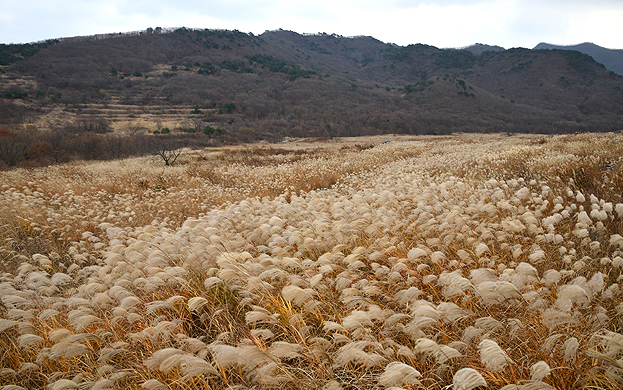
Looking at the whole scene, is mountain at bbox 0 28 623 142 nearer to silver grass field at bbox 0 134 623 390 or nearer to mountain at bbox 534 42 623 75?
silver grass field at bbox 0 134 623 390

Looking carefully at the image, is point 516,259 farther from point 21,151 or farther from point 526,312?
point 21,151

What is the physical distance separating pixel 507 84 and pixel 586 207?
117 metres

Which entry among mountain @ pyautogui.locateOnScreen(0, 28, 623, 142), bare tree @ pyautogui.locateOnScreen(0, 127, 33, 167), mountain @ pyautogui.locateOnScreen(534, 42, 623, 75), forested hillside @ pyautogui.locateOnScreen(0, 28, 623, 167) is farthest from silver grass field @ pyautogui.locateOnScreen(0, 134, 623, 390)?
mountain @ pyautogui.locateOnScreen(534, 42, 623, 75)

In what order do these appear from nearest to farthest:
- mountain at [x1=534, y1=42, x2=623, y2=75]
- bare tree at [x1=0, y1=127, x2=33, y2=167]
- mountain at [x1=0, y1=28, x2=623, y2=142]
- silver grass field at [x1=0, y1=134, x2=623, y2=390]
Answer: silver grass field at [x1=0, y1=134, x2=623, y2=390], bare tree at [x1=0, y1=127, x2=33, y2=167], mountain at [x1=0, y1=28, x2=623, y2=142], mountain at [x1=534, y1=42, x2=623, y2=75]

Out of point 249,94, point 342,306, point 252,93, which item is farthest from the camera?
point 252,93

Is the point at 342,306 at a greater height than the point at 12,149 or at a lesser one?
lesser

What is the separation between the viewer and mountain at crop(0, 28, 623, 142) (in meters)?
47.4

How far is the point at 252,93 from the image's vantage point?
217 feet

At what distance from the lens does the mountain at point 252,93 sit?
156ft

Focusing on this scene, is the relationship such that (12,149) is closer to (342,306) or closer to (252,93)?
(342,306)

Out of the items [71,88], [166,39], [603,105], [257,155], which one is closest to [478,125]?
[603,105]

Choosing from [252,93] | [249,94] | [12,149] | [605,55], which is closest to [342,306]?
[12,149]

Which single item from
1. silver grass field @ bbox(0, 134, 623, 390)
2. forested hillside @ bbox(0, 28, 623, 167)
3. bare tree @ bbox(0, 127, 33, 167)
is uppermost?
forested hillside @ bbox(0, 28, 623, 167)

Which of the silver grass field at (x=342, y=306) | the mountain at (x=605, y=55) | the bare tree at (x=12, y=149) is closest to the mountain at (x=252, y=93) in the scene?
the bare tree at (x=12, y=149)
